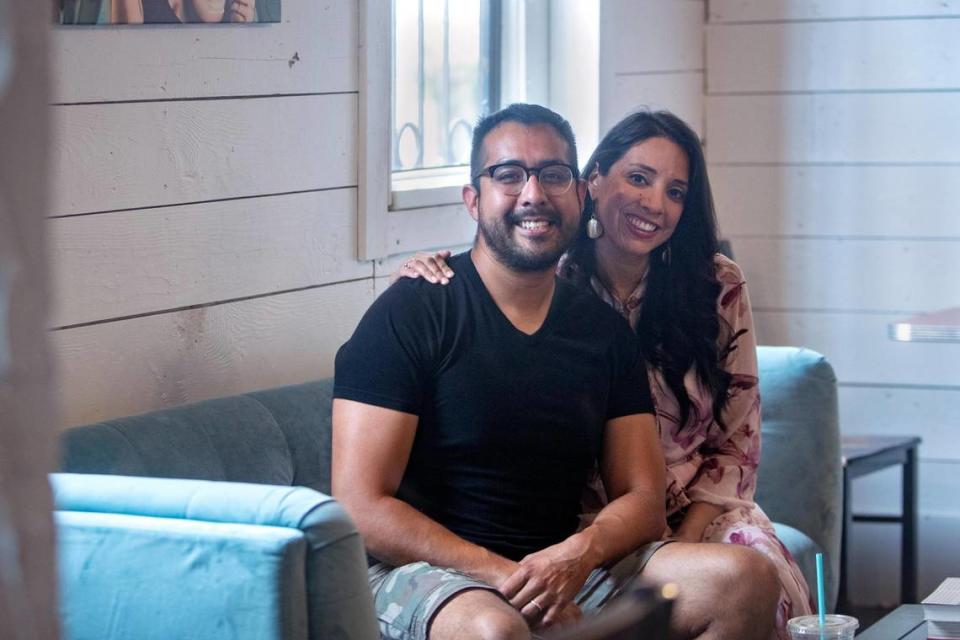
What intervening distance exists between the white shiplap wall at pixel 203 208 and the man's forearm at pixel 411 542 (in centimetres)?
48

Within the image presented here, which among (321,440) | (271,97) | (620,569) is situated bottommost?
(620,569)

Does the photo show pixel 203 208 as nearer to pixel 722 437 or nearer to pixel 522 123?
pixel 522 123

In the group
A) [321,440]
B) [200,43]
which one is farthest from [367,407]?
[200,43]

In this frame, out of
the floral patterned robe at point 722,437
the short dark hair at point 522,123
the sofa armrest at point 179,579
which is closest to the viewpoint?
the sofa armrest at point 179,579

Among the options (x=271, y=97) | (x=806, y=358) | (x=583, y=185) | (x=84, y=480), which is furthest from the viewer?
(x=806, y=358)

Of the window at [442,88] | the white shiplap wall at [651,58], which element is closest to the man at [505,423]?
the window at [442,88]

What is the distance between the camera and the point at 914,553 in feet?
11.8

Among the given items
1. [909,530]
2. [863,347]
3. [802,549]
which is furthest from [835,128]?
[802,549]

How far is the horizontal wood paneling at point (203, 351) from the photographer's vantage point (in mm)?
2076

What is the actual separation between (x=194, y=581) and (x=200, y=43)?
1046 millimetres

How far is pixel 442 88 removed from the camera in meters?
3.18

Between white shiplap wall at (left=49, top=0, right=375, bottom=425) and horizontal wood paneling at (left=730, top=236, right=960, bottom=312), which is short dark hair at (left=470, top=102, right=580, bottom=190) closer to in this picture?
white shiplap wall at (left=49, top=0, right=375, bottom=425)

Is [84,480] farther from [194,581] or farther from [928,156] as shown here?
→ [928,156]

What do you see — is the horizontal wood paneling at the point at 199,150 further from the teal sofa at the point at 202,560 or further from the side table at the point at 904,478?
Result: the side table at the point at 904,478
